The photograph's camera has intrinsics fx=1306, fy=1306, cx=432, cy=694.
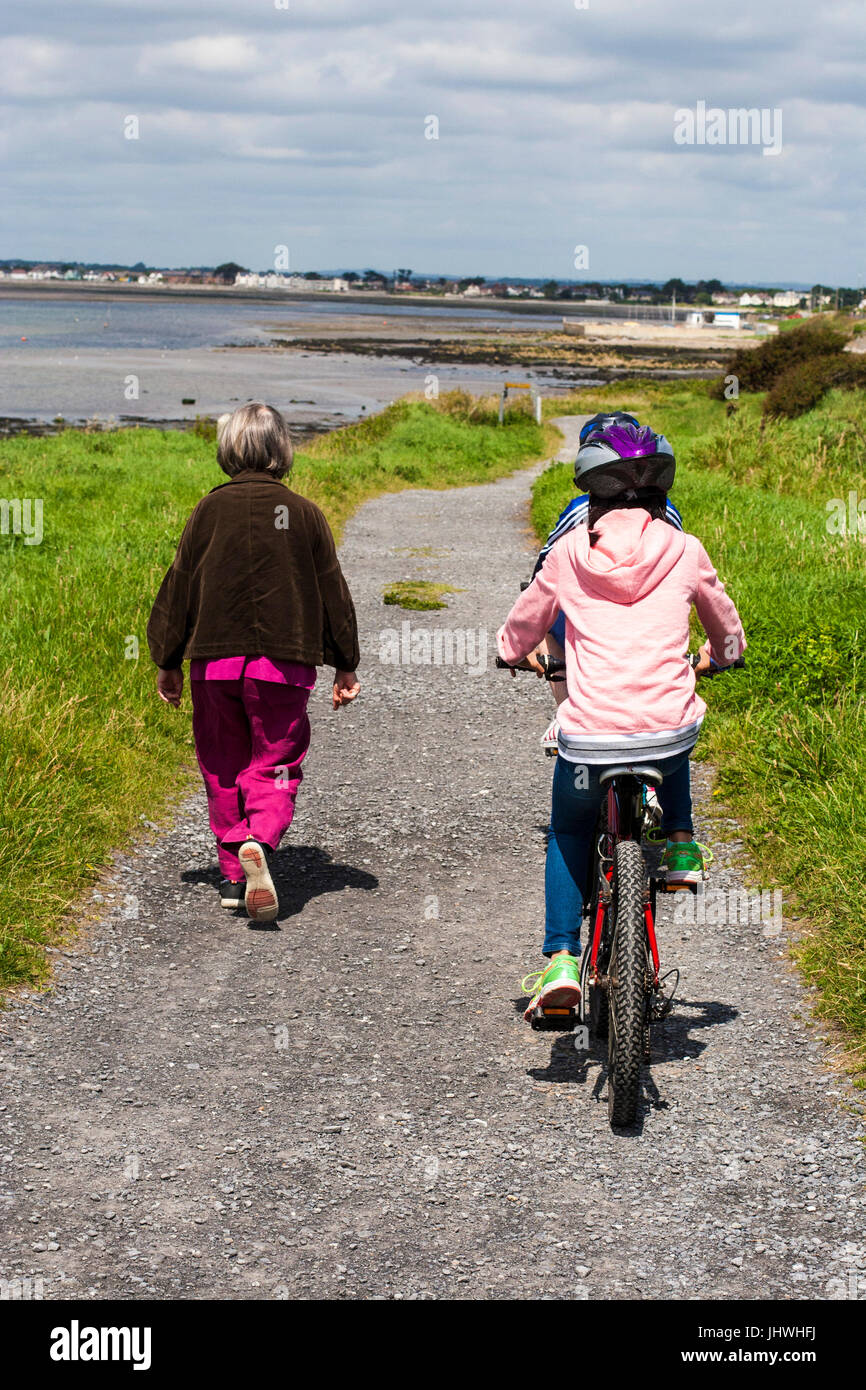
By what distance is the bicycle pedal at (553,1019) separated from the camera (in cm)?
398

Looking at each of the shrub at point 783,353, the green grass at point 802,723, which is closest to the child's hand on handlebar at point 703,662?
the green grass at point 802,723

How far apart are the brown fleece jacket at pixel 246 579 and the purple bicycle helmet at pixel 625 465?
1.71m

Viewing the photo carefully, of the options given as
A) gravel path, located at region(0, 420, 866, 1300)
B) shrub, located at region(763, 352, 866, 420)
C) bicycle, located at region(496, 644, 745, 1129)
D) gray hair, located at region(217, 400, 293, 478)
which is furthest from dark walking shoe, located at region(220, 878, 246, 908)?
shrub, located at region(763, 352, 866, 420)

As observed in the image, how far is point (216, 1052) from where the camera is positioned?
439 cm

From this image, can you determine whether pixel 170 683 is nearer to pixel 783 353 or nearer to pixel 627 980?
pixel 627 980

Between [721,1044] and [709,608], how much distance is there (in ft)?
4.97

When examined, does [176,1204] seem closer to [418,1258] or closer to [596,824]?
[418,1258]

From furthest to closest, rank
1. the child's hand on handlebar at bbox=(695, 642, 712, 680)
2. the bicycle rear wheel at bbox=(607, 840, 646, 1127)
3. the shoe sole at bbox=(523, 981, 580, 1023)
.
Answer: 1. the child's hand on handlebar at bbox=(695, 642, 712, 680)
2. the shoe sole at bbox=(523, 981, 580, 1023)
3. the bicycle rear wheel at bbox=(607, 840, 646, 1127)

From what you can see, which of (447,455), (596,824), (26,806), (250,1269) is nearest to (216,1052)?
(250,1269)

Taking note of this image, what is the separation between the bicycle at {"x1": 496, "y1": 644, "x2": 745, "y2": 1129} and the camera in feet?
12.2

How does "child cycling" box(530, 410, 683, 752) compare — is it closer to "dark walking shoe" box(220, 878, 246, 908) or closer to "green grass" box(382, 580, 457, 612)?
Result: "dark walking shoe" box(220, 878, 246, 908)

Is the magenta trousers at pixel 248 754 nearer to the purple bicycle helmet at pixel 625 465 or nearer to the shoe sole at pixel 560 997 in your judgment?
the shoe sole at pixel 560 997

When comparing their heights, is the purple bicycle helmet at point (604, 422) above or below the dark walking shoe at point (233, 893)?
above

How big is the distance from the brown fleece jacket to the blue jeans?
1698 millimetres
